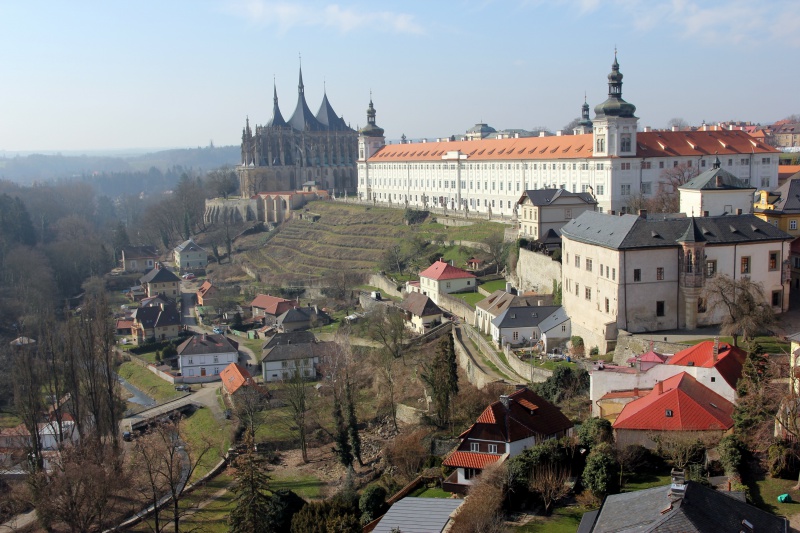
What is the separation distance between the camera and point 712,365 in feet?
80.1

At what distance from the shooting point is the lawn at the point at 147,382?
45.9 metres

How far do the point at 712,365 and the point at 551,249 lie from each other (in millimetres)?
20000

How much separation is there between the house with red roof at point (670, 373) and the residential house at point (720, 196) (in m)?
8.92

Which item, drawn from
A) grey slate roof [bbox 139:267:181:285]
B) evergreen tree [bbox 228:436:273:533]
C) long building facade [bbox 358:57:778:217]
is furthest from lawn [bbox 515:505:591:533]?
grey slate roof [bbox 139:267:181:285]

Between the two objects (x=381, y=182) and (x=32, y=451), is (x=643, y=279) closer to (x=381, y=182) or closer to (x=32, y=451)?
(x=32, y=451)

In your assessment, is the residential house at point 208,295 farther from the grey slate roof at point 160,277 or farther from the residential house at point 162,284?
the grey slate roof at point 160,277

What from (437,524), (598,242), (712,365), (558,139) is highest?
(558,139)

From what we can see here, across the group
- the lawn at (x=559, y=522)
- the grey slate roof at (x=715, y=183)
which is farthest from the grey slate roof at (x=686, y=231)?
the lawn at (x=559, y=522)

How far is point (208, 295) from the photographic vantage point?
6575cm

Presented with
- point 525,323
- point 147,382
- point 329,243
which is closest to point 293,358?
point 147,382

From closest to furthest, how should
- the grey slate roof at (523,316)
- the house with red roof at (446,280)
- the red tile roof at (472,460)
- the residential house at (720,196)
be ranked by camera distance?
the red tile roof at (472,460) < the residential house at (720,196) < the grey slate roof at (523,316) < the house with red roof at (446,280)

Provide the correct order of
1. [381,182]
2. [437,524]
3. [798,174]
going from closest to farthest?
[437,524]
[798,174]
[381,182]

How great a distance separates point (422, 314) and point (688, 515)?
32.1 meters

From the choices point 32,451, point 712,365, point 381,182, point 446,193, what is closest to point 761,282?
point 712,365
